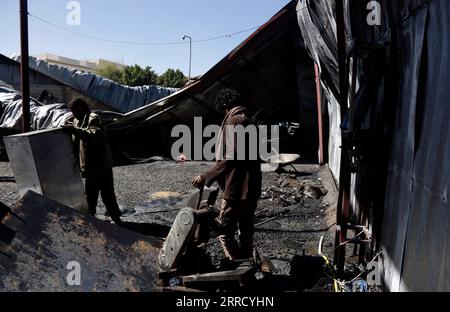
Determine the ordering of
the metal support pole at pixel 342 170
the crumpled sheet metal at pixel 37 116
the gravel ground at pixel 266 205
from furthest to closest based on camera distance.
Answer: the crumpled sheet metal at pixel 37 116 < the gravel ground at pixel 266 205 < the metal support pole at pixel 342 170

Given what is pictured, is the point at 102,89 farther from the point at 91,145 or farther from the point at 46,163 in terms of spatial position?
the point at 46,163

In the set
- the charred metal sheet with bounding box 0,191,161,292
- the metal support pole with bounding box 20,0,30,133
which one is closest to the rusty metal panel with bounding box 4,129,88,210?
the charred metal sheet with bounding box 0,191,161,292

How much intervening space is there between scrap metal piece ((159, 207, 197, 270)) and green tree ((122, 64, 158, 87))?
38.8 m

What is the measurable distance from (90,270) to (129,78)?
130ft

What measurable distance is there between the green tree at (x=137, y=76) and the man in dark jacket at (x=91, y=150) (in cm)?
3622

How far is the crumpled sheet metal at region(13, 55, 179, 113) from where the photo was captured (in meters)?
17.8

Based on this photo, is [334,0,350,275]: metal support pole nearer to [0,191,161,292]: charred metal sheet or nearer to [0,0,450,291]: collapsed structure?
[0,0,450,291]: collapsed structure

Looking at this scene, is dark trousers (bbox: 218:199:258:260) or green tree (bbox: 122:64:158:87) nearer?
dark trousers (bbox: 218:199:258:260)

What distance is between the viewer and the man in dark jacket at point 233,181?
3.59 m

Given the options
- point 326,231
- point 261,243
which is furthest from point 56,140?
point 326,231

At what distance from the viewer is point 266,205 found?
6621 millimetres

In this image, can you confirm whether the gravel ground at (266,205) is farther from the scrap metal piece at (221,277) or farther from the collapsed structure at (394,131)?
the scrap metal piece at (221,277)

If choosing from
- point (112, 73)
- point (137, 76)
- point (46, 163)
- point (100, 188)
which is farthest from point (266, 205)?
point (112, 73)

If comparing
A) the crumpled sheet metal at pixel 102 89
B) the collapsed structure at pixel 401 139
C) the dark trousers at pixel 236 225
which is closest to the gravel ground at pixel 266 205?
the dark trousers at pixel 236 225
